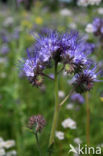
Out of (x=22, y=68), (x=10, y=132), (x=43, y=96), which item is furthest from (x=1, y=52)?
(x=22, y=68)

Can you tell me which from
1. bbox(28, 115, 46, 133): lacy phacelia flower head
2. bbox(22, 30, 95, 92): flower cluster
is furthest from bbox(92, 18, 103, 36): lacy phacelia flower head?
bbox(28, 115, 46, 133): lacy phacelia flower head

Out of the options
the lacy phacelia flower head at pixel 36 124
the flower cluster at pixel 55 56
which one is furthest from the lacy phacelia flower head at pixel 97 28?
the lacy phacelia flower head at pixel 36 124

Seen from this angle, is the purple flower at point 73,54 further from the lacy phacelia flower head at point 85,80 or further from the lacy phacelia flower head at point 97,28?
the lacy phacelia flower head at point 97,28

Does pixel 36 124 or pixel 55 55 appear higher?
pixel 55 55

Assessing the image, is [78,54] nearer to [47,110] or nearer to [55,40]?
[55,40]

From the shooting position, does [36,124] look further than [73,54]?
Yes

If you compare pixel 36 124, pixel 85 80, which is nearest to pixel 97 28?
pixel 85 80

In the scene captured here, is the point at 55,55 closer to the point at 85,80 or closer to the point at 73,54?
the point at 73,54

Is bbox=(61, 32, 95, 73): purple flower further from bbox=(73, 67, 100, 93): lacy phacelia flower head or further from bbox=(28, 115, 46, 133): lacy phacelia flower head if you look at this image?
bbox=(28, 115, 46, 133): lacy phacelia flower head
